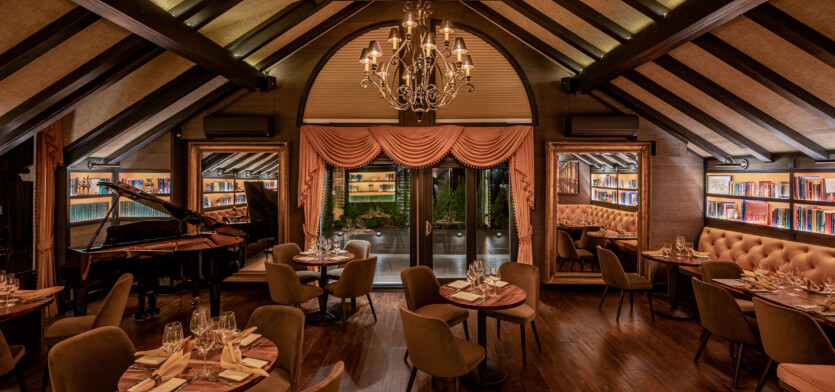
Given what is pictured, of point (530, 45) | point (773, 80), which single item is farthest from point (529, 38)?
point (773, 80)

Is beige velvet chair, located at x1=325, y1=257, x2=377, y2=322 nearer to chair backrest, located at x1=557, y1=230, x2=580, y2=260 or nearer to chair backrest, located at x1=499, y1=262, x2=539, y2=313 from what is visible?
chair backrest, located at x1=499, y1=262, x2=539, y2=313

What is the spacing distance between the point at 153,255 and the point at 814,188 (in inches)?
301

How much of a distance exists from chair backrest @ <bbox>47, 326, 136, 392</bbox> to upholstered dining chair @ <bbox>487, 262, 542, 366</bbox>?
285 cm

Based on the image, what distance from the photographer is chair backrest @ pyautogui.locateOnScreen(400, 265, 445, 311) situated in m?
Result: 4.09

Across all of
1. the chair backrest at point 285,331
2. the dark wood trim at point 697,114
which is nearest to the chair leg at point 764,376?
the dark wood trim at point 697,114

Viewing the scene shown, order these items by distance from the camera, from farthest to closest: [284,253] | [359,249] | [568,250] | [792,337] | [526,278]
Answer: [568,250], [359,249], [284,253], [526,278], [792,337]

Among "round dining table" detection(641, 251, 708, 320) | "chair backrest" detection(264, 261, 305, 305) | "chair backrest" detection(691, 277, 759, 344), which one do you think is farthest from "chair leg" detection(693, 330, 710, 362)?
"chair backrest" detection(264, 261, 305, 305)

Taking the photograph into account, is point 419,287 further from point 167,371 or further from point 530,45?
point 530,45

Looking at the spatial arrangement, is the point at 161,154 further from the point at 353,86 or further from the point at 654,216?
the point at 654,216

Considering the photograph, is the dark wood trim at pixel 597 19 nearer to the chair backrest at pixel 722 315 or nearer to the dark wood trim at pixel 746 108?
the dark wood trim at pixel 746 108

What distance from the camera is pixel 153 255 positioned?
4.51m

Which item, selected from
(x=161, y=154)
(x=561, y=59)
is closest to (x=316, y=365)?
(x=161, y=154)

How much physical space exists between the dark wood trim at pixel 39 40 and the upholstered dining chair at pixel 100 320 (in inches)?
77.3

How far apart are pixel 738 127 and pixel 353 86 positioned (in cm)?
541
